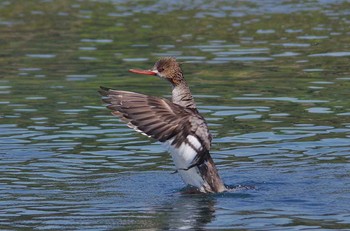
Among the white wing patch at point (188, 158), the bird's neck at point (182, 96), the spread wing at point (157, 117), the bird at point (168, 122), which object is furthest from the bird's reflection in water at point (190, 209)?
the bird's neck at point (182, 96)

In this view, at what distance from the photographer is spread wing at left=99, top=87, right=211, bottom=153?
37.7ft

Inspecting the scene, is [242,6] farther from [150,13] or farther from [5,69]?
[5,69]

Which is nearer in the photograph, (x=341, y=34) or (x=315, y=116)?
(x=315, y=116)

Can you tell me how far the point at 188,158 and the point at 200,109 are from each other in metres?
5.36

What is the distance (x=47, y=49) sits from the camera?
24.0 m

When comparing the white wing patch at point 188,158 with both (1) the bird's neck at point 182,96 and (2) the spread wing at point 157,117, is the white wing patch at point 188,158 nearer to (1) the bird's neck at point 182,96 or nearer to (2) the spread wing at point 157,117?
(2) the spread wing at point 157,117

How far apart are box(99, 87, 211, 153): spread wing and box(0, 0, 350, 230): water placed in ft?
2.46

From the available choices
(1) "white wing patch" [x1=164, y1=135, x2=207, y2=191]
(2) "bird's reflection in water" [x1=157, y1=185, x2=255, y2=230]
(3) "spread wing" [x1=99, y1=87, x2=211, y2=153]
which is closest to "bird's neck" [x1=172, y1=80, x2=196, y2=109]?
(3) "spread wing" [x1=99, y1=87, x2=211, y2=153]

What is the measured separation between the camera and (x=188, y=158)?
11.8 meters

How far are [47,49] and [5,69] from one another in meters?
2.74

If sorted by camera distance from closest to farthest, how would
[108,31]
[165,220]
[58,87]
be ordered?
[165,220] < [58,87] < [108,31]

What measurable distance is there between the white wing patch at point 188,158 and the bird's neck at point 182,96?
70cm

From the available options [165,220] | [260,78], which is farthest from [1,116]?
[165,220]

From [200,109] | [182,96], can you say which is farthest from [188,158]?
[200,109]
